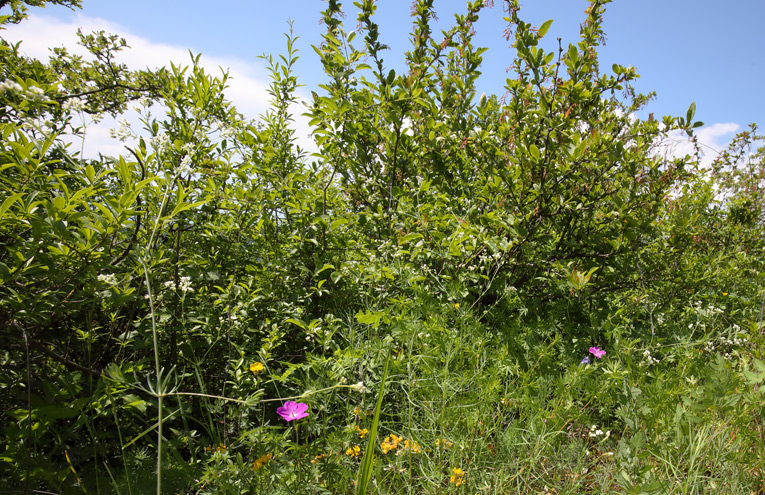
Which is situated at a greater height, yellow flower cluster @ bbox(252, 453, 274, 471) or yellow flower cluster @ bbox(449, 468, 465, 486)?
yellow flower cluster @ bbox(252, 453, 274, 471)

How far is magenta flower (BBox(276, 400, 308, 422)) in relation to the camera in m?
1.55

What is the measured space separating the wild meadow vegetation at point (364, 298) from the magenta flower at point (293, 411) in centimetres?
1

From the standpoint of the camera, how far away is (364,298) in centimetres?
252

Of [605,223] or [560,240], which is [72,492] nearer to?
[560,240]

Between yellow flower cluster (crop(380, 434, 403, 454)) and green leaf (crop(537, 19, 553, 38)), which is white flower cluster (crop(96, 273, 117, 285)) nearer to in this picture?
yellow flower cluster (crop(380, 434, 403, 454))

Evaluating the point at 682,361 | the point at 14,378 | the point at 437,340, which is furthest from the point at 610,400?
the point at 14,378

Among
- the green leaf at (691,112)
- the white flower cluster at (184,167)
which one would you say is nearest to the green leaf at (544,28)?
the green leaf at (691,112)

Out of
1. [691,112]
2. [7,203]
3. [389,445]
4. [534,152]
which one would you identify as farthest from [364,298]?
[691,112]

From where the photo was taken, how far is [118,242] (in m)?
1.66

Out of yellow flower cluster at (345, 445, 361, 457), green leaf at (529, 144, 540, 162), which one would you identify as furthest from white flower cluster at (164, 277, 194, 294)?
green leaf at (529, 144, 540, 162)

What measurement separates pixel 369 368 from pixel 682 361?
1.65 metres

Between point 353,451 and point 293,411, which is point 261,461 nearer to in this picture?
point 293,411

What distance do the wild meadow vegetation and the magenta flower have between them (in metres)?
0.01

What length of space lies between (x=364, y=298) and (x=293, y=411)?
97cm
